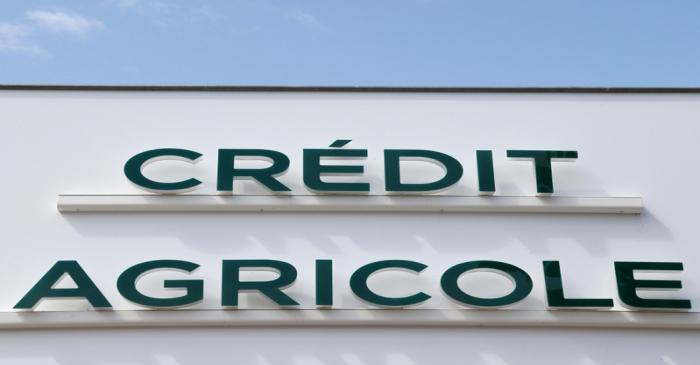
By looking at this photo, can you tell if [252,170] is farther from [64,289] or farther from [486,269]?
[486,269]

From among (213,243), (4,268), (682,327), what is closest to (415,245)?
(213,243)

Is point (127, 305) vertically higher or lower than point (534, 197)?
lower

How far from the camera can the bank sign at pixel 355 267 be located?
11.0 m

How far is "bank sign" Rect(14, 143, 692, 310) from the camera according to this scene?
10969mm

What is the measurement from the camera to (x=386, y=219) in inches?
455

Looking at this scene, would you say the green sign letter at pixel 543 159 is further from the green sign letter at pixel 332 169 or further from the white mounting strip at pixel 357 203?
the green sign letter at pixel 332 169

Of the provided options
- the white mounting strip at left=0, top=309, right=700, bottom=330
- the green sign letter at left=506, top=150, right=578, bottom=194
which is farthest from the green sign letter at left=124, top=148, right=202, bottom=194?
the green sign letter at left=506, top=150, right=578, bottom=194

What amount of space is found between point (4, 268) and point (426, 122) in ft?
18.9

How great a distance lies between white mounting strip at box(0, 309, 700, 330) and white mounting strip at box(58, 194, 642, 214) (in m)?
1.36

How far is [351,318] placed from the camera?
10898 mm

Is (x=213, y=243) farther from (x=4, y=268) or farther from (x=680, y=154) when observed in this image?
(x=680, y=154)

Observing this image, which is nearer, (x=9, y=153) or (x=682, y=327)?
(x=682, y=327)

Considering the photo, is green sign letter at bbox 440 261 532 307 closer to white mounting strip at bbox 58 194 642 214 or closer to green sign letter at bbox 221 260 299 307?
white mounting strip at bbox 58 194 642 214

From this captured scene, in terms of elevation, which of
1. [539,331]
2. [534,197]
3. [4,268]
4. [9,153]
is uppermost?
[9,153]
